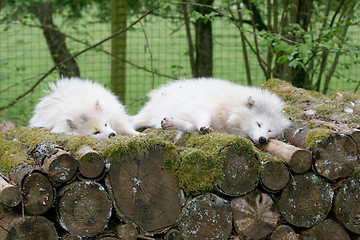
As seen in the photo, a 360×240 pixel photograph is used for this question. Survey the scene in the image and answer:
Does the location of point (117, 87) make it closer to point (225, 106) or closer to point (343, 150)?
point (225, 106)

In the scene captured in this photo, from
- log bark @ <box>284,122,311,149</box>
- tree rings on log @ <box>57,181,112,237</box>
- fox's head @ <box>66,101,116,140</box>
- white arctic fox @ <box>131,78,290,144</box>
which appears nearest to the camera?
tree rings on log @ <box>57,181,112,237</box>

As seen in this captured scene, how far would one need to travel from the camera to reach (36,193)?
3.16 metres

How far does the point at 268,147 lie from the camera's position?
411 cm

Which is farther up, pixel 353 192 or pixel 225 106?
pixel 225 106

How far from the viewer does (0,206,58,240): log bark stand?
123 inches

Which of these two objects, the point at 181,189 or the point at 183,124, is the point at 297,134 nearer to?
the point at 183,124

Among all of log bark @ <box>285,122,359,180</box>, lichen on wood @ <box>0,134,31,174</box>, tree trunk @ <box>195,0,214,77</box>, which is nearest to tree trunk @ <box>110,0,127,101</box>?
tree trunk @ <box>195,0,214,77</box>

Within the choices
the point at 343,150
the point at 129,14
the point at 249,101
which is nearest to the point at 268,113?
the point at 249,101

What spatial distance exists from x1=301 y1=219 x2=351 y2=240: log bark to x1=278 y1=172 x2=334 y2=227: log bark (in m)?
0.05

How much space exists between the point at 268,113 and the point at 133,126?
149 cm

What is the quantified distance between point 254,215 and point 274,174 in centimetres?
33

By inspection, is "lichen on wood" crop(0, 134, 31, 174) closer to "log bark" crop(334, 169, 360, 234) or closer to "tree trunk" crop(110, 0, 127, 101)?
"log bark" crop(334, 169, 360, 234)

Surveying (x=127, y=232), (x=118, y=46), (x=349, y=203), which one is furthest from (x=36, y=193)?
(x=118, y=46)

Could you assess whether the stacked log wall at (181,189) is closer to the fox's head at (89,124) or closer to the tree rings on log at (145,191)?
the tree rings on log at (145,191)
